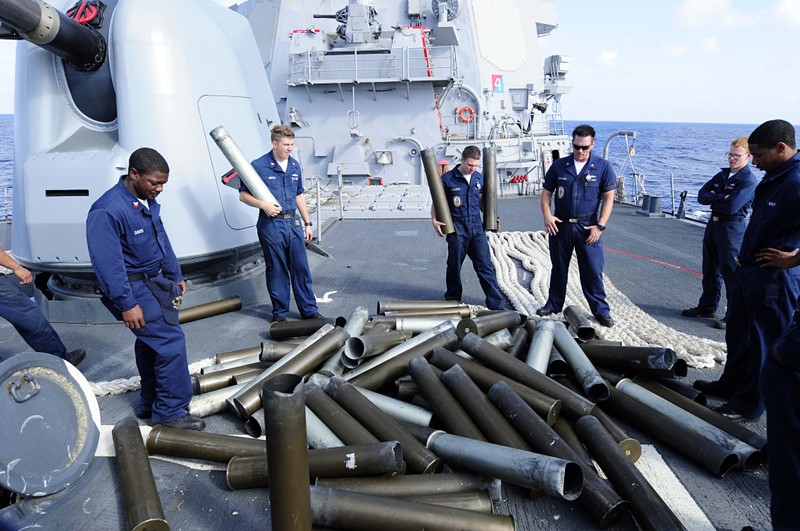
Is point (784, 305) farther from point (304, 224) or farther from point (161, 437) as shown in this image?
point (304, 224)

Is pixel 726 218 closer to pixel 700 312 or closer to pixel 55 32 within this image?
pixel 700 312

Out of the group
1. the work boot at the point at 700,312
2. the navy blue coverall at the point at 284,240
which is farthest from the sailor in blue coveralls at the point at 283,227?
the work boot at the point at 700,312

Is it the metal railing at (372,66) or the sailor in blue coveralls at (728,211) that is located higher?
the metal railing at (372,66)

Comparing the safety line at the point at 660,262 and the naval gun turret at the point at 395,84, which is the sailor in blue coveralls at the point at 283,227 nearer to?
the safety line at the point at 660,262

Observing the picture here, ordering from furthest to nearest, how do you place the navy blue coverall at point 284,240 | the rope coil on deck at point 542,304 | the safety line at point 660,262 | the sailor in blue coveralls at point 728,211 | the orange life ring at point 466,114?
1. the orange life ring at point 466,114
2. the safety line at point 660,262
3. the navy blue coverall at point 284,240
4. the sailor in blue coveralls at point 728,211
5. the rope coil on deck at point 542,304

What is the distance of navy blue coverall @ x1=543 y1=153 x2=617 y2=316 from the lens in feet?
16.6

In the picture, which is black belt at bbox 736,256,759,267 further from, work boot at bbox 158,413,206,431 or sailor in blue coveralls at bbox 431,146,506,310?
work boot at bbox 158,413,206,431

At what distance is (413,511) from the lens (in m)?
2.38

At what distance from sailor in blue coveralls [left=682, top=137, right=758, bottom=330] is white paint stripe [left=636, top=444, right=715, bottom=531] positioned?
253 centimetres

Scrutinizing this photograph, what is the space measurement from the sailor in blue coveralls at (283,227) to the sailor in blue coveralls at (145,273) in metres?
1.67

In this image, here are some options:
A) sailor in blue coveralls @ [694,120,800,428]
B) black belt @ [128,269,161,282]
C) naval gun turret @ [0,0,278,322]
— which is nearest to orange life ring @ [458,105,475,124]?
naval gun turret @ [0,0,278,322]

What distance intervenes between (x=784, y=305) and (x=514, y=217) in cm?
905

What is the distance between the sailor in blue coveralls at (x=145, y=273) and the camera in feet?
10.2

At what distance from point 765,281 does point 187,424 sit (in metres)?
3.50
